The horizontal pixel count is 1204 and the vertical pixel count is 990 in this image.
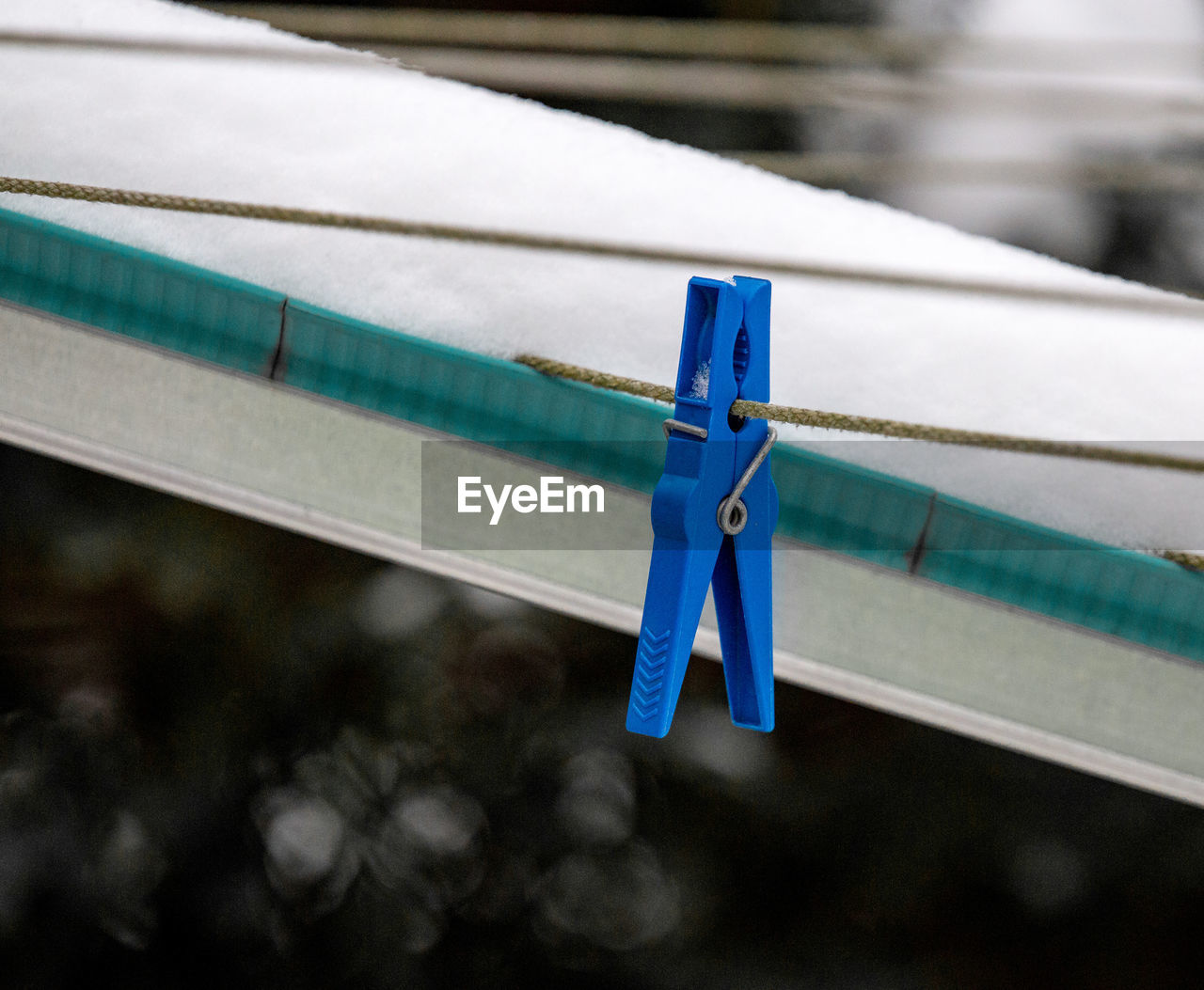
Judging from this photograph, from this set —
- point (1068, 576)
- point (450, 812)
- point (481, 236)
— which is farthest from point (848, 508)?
point (450, 812)

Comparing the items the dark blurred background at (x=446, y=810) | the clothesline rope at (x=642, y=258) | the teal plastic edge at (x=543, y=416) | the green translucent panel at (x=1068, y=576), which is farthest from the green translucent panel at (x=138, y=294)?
the dark blurred background at (x=446, y=810)

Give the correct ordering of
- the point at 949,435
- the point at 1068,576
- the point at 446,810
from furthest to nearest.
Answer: the point at 446,810 → the point at 1068,576 → the point at 949,435

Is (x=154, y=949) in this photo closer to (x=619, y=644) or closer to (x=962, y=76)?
(x=619, y=644)

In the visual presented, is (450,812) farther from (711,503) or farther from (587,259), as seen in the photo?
(711,503)

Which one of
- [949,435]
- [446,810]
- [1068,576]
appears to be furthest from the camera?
[446,810]

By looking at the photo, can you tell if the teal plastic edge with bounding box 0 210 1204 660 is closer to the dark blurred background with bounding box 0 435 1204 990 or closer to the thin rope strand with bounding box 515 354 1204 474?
the thin rope strand with bounding box 515 354 1204 474

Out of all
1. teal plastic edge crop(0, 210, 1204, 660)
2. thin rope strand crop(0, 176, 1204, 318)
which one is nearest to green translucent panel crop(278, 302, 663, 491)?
teal plastic edge crop(0, 210, 1204, 660)
